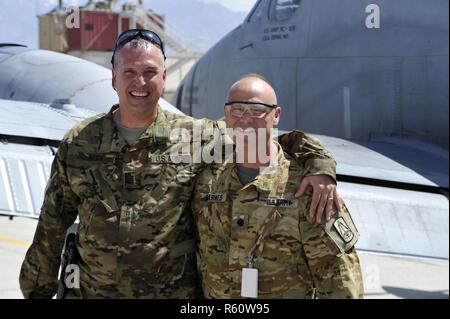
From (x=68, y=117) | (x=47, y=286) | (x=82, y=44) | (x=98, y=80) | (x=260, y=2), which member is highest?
(x=82, y=44)

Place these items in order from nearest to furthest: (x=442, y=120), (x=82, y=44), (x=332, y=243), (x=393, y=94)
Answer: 1. (x=332, y=243)
2. (x=442, y=120)
3. (x=393, y=94)
4. (x=82, y=44)

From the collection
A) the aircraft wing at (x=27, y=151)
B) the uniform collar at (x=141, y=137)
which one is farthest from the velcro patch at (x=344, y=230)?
the aircraft wing at (x=27, y=151)

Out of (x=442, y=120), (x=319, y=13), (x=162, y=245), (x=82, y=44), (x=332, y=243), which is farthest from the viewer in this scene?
(x=82, y=44)

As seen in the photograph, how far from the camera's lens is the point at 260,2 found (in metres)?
8.70

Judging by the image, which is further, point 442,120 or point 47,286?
point 442,120

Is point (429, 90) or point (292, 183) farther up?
point (429, 90)

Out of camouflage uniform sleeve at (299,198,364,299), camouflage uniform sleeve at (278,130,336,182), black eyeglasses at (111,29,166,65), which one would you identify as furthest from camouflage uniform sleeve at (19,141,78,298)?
camouflage uniform sleeve at (299,198,364,299)

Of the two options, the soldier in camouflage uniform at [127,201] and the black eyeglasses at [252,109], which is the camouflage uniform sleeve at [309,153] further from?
the black eyeglasses at [252,109]

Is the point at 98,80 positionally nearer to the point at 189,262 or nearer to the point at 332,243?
the point at 189,262

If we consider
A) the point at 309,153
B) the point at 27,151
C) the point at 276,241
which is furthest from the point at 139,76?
the point at 27,151

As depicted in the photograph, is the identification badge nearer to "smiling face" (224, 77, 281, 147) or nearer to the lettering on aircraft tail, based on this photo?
"smiling face" (224, 77, 281, 147)

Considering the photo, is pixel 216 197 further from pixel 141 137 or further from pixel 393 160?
pixel 393 160

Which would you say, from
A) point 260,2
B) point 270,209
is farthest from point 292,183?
point 260,2

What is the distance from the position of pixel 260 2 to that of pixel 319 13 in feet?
5.21
